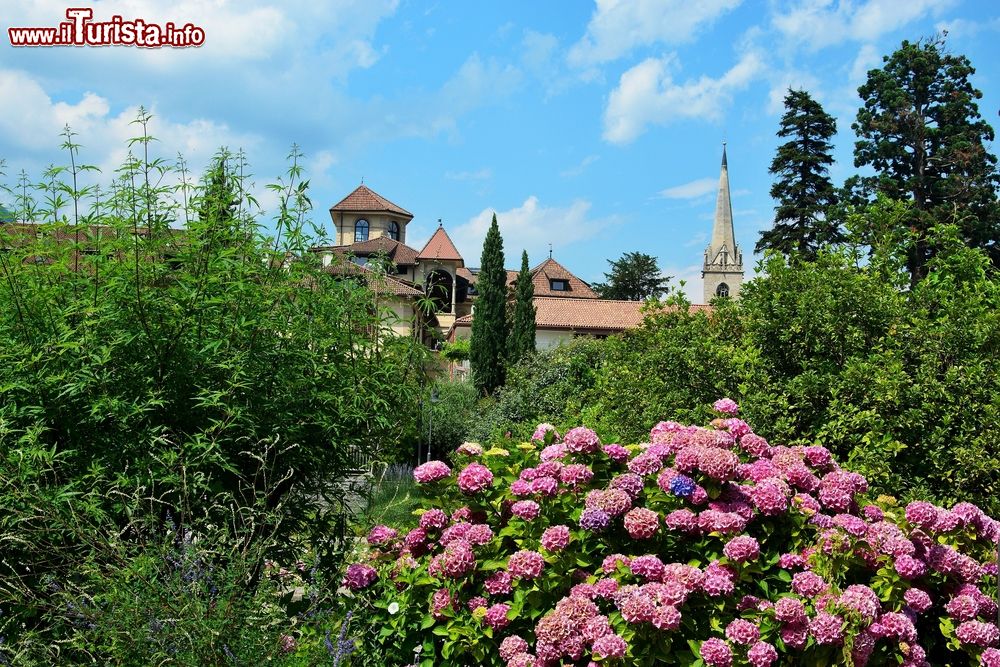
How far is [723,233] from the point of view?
65.7 metres

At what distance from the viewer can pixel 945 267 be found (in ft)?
21.3

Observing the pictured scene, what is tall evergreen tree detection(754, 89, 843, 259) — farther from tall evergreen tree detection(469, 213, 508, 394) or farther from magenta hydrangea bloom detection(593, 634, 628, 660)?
magenta hydrangea bloom detection(593, 634, 628, 660)

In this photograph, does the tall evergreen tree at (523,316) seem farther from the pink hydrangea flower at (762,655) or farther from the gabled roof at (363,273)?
the pink hydrangea flower at (762,655)

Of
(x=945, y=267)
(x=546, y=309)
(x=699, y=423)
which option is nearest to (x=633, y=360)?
(x=699, y=423)

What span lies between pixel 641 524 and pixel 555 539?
1.09 feet

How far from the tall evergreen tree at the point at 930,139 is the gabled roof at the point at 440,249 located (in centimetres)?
3150

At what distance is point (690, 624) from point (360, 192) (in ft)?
200

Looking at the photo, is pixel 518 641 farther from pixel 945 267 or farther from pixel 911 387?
pixel 945 267

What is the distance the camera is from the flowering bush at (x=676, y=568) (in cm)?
297

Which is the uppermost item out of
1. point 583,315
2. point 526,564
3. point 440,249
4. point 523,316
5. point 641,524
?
point 440,249

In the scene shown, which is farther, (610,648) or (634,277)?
(634,277)

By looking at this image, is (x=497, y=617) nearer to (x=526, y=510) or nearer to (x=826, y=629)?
(x=526, y=510)

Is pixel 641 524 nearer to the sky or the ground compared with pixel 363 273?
nearer to the ground

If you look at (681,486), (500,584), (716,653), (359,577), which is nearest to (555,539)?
(500,584)
